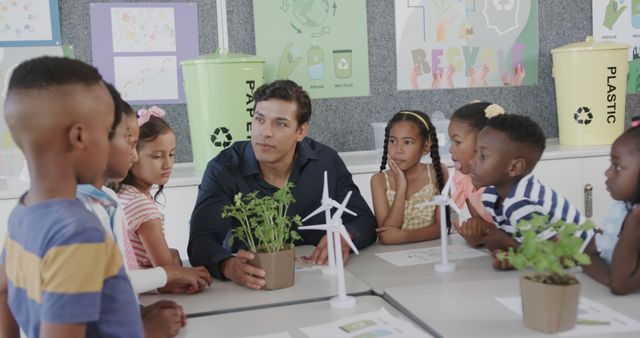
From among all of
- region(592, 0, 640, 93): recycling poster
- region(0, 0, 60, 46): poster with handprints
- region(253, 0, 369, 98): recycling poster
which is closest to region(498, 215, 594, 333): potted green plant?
region(253, 0, 369, 98): recycling poster

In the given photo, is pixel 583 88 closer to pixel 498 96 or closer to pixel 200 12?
pixel 498 96

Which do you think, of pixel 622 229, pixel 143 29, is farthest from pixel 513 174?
pixel 143 29

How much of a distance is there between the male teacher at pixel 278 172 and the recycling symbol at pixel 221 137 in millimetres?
445

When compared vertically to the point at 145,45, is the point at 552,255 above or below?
below

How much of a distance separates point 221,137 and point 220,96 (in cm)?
14

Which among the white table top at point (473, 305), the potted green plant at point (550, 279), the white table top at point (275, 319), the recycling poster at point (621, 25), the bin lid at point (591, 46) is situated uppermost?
the recycling poster at point (621, 25)

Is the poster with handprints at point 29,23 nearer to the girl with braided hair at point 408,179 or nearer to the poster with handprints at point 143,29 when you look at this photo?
the poster with handprints at point 143,29

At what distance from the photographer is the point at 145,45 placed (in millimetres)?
2543

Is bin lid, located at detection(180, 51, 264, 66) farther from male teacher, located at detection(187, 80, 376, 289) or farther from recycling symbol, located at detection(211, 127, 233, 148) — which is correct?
male teacher, located at detection(187, 80, 376, 289)

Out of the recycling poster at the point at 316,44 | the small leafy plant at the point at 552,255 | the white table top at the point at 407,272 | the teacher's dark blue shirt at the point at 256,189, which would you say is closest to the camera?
the small leafy plant at the point at 552,255

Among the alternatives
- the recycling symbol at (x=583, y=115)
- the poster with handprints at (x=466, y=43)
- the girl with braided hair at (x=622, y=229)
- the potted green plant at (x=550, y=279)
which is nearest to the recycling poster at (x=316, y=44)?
the poster with handprints at (x=466, y=43)

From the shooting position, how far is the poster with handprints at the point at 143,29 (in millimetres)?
2512

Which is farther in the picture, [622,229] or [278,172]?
[278,172]

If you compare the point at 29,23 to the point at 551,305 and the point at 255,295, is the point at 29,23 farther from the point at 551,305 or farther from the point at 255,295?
the point at 551,305
